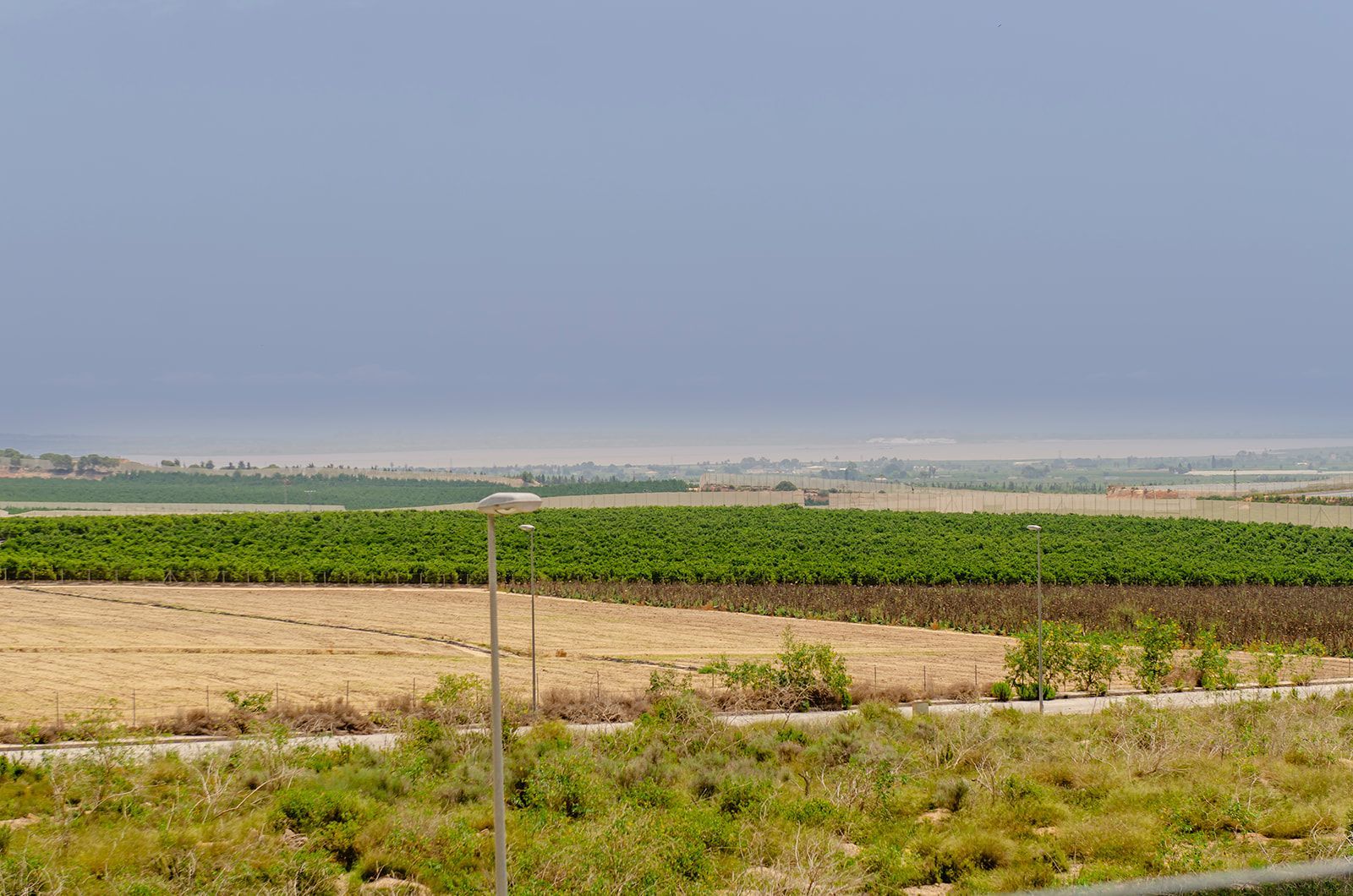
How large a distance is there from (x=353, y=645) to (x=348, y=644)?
0.37 m

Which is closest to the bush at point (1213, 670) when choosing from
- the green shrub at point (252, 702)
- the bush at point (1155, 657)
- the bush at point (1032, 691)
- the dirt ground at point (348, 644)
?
the bush at point (1155, 657)

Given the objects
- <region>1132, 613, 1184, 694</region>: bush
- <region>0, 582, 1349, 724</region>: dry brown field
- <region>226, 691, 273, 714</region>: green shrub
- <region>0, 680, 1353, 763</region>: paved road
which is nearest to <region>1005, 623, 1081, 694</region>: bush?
<region>0, 680, 1353, 763</region>: paved road

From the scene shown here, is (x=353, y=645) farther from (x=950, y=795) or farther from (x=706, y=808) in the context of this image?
(x=950, y=795)

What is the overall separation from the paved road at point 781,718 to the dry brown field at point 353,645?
255 centimetres

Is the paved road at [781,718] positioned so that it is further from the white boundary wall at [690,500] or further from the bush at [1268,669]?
the white boundary wall at [690,500]

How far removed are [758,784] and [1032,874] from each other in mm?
6512

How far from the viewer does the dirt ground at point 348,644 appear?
37281 millimetres

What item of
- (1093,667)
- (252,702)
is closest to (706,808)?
(252,702)

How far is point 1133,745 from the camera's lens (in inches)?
995

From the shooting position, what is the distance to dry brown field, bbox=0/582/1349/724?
36938mm

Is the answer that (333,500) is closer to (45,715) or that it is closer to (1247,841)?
(45,715)

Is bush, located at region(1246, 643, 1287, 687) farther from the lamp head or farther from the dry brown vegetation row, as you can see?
the lamp head

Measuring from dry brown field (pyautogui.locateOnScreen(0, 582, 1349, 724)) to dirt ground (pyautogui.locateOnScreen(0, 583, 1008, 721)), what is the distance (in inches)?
4.6

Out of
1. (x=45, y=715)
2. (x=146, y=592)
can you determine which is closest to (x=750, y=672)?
(x=45, y=715)
